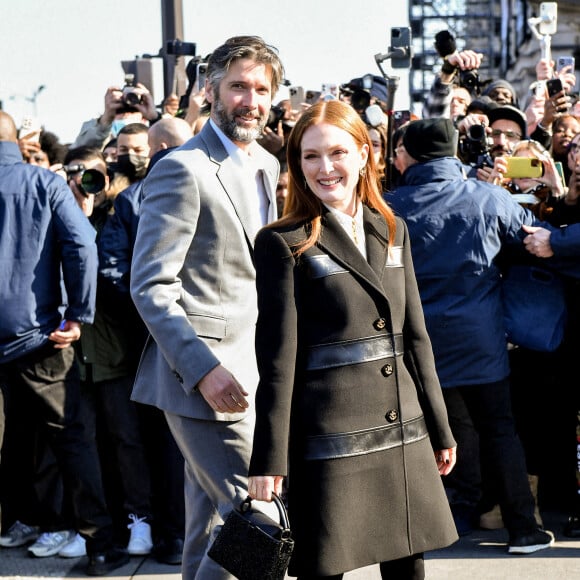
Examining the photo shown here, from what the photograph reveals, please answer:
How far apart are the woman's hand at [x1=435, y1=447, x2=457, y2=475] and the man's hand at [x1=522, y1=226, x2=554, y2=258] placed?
78.3 inches

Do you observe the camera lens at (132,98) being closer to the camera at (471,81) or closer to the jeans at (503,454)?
the camera at (471,81)

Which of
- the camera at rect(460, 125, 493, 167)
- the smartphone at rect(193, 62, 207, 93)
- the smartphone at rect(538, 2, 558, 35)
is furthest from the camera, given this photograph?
the smartphone at rect(538, 2, 558, 35)

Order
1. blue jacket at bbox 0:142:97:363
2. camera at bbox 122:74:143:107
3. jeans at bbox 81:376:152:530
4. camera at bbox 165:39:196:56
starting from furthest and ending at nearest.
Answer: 1. camera at bbox 165:39:196:56
2. camera at bbox 122:74:143:107
3. jeans at bbox 81:376:152:530
4. blue jacket at bbox 0:142:97:363

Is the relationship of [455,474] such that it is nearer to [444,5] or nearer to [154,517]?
[154,517]

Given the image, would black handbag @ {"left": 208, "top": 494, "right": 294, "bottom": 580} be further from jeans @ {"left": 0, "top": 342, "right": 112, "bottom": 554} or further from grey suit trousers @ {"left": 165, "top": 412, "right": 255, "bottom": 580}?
jeans @ {"left": 0, "top": 342, "right": 112, "bottom": 554}

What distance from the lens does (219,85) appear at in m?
3.53

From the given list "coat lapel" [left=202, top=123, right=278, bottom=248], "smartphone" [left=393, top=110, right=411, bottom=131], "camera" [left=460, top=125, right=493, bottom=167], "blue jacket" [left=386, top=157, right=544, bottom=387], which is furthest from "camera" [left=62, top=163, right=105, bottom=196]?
"smartphone" [left=393, top=110, right=411, bottom=131]

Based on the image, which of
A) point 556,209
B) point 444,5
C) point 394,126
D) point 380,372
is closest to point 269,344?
point 380,372

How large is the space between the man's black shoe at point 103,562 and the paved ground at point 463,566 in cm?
4

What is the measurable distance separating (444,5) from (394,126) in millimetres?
65348

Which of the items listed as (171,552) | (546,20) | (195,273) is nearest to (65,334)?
(171,552)

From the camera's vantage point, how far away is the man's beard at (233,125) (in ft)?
11.6

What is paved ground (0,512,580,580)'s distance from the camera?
5051 millimetres

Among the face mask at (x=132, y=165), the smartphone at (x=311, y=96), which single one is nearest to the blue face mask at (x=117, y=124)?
the smartphone at (x=311, y=96)
